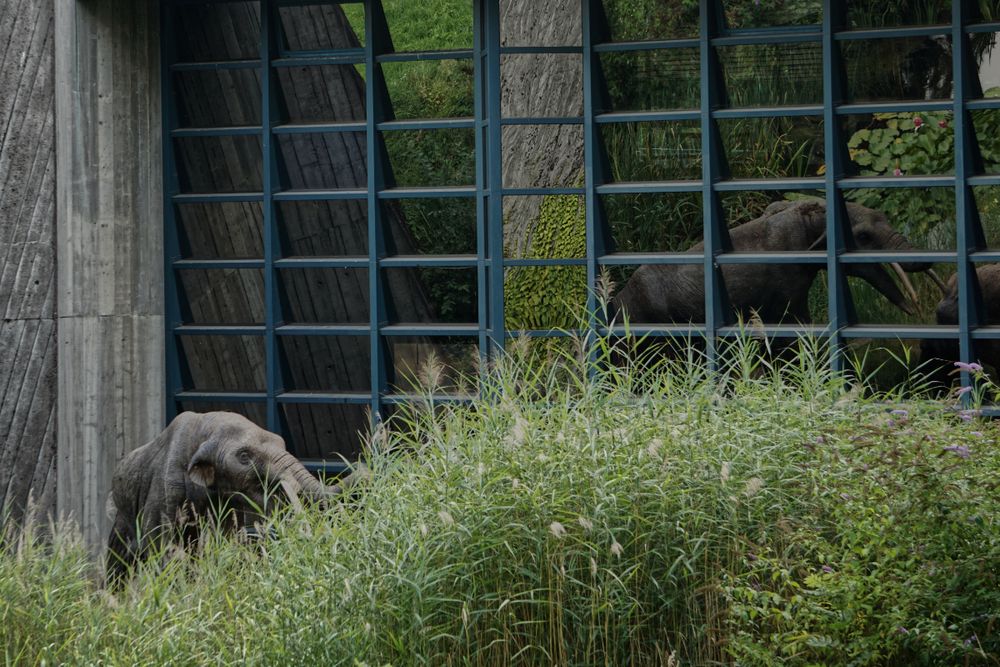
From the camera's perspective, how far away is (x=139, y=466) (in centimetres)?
638

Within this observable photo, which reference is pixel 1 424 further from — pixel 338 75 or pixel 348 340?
pixel 338 75

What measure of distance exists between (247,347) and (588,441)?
4.71 meters

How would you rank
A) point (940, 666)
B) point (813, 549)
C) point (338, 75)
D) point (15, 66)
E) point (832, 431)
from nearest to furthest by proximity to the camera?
point (940, 666)
point (813, 549)
point (832, 431)
point (15, 66)
point (338, 75)

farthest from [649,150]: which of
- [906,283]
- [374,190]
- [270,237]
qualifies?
[270,237]

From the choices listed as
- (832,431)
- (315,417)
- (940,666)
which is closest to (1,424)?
(315,417)

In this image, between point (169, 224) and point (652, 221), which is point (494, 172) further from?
point (652, 221)

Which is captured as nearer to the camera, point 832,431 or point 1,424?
point 832,431

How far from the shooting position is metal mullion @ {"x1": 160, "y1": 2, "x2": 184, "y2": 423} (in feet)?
25.4

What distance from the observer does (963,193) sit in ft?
22.0

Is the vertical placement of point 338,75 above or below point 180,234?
above

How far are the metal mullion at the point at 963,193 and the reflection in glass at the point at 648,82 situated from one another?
6345 mm

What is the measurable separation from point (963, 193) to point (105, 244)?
4.43m

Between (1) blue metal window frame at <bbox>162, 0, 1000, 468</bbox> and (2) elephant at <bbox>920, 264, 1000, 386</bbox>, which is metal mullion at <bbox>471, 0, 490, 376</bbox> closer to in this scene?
(1) blue metal window frame at <bbox>162, 0, 1000, 468</bbox>

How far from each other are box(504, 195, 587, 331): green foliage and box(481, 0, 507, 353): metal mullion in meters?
2.65
